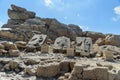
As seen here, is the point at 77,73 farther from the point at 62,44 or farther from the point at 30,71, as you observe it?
the point at 62,44

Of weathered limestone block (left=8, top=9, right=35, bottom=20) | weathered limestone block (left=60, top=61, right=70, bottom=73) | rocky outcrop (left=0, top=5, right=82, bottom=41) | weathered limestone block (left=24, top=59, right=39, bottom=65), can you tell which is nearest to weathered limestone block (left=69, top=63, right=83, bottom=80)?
weathered limestone block (left=60, top=61, right=70, bottom=73)

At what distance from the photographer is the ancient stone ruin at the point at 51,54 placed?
1459cm

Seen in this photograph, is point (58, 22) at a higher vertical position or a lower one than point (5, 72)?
higher

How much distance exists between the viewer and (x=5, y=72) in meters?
15.8

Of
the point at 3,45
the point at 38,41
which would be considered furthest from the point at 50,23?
the point at 3,45

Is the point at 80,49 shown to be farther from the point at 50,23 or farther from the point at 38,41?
the point at 50,23

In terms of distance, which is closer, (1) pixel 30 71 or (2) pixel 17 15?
(1) pixel 30 71

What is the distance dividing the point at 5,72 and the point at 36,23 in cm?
2022

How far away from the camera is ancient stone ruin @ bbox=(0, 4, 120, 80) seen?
1459cm

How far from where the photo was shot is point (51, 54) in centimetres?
2112

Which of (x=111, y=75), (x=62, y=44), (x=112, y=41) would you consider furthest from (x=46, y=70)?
(x=112, y=41)

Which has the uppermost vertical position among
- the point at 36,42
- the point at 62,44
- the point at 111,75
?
the point at 36,42

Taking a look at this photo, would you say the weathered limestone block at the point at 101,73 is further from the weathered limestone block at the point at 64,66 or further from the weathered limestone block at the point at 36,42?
the weathered limestone block at the point at 36,42

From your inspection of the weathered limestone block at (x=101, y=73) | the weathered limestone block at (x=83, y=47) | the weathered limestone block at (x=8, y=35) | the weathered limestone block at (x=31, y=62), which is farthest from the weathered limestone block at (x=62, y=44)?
the weathered limestone block at (x=101, y=73)
